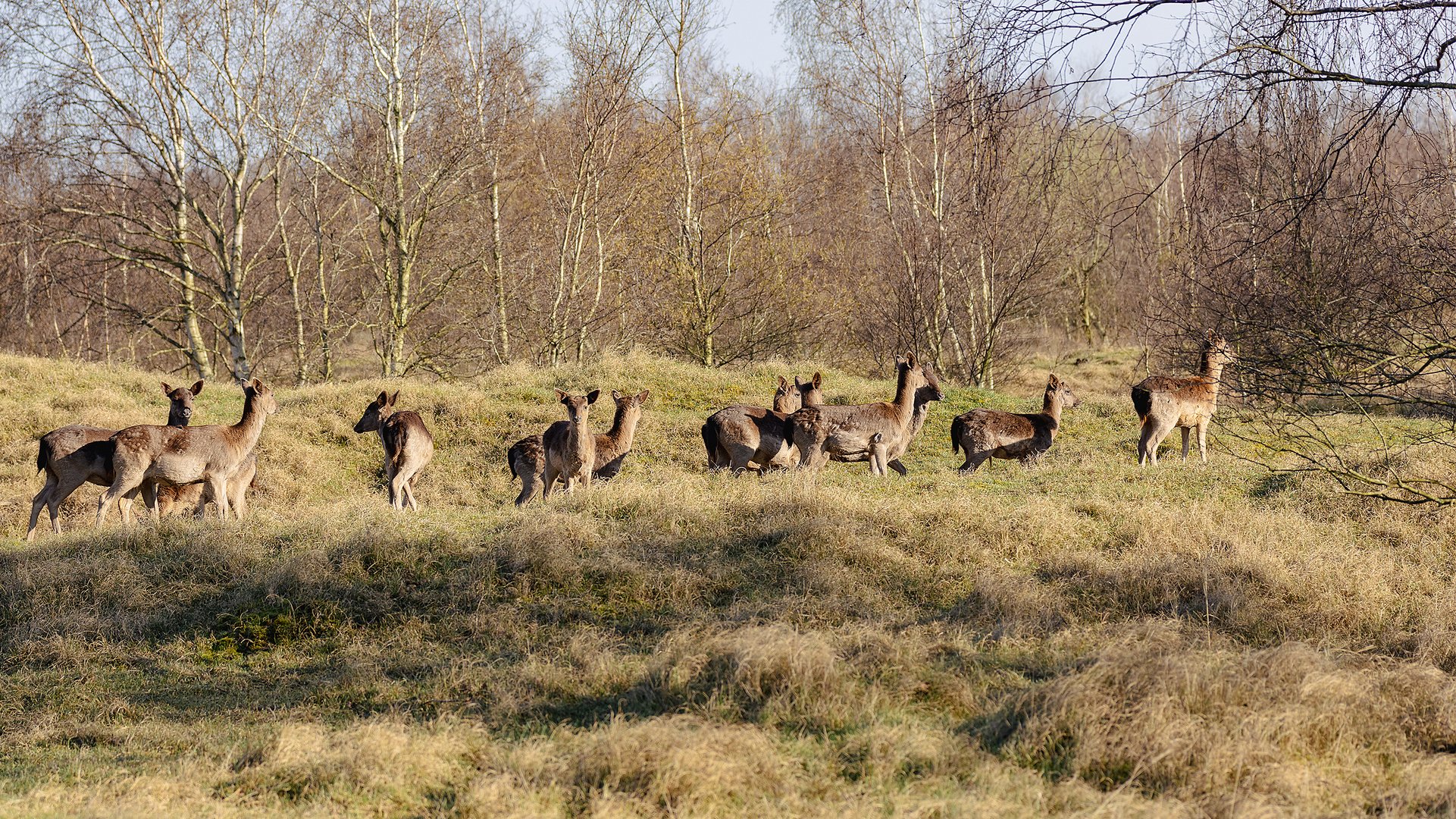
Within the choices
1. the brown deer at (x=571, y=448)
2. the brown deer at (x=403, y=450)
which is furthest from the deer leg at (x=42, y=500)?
the brown deer at (x=571, y=448)

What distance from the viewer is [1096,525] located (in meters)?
10.9

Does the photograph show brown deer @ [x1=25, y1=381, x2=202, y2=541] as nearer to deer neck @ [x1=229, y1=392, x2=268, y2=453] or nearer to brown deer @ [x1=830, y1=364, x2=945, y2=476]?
deer neck @ [x1=229, y1=392, x2=268, y2=453]

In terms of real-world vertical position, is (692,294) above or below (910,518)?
above

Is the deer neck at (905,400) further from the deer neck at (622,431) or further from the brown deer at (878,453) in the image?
the deer neck at (622,431)

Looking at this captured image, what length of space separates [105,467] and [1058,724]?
10.9 m

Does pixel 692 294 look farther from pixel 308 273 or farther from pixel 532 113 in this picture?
pixel 308 273

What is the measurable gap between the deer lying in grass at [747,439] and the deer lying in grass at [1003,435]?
7.15 ft

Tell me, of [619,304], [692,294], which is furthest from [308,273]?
[692,294]

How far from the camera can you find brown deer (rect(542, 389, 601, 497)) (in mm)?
13438

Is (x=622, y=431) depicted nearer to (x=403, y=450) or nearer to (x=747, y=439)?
(x=747, y=439)

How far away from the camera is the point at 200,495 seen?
14.5 meters

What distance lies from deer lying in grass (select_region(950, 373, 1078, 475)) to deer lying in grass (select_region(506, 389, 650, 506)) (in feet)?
13.4

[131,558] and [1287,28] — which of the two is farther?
[131,558]

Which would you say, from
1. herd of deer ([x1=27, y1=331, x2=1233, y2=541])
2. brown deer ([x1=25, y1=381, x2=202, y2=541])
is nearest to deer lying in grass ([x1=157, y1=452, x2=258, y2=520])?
herd of deer ([x1=27, y1=331, x2=1233, y2=541])
